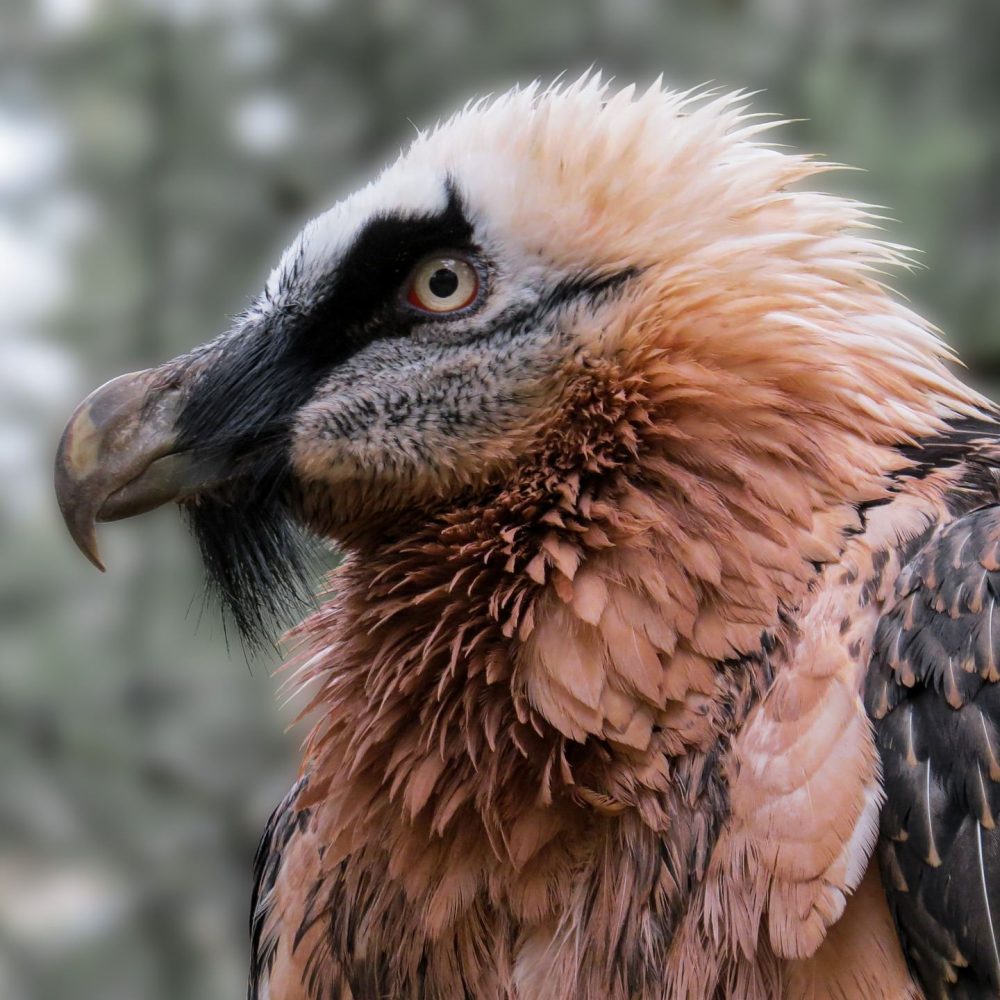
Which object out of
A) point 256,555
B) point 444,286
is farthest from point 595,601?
point 256,555

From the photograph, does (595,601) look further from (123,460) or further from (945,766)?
(123,460)

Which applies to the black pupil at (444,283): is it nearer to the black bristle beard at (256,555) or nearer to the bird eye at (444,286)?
the bird eye at (444,286)

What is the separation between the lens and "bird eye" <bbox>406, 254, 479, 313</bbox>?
1.91 m

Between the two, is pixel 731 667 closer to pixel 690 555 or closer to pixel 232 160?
pixel 690 555

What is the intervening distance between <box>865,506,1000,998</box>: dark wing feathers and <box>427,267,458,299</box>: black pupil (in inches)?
34.3

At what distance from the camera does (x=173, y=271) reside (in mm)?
6203

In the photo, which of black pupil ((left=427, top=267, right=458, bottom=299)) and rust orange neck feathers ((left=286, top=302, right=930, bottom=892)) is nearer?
rust orange neck feathers ((left=286, top=302, right=930, bottom=892))

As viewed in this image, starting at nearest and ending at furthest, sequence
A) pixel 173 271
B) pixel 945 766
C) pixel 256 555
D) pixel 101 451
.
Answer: pixel 945 766 → pixel 101 451 → pixel 256 555 → pixel 173 271

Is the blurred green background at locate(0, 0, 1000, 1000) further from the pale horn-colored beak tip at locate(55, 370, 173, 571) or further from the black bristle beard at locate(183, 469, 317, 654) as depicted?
the pale horn-colored beak tip at locate(55, 370, 173, 571)

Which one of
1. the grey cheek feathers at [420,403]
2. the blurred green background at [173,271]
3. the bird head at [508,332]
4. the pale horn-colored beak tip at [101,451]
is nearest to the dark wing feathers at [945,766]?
the bird head at [508,332]

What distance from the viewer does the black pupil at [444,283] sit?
192cm

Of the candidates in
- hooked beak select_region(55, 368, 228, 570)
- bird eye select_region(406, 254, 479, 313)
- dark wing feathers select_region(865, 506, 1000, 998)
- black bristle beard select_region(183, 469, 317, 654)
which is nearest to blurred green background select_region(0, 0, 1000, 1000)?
black bristle beard select_region(183, 469, 317, 654)

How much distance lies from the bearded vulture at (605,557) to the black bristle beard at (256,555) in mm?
10

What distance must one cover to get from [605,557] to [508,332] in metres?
0.42
